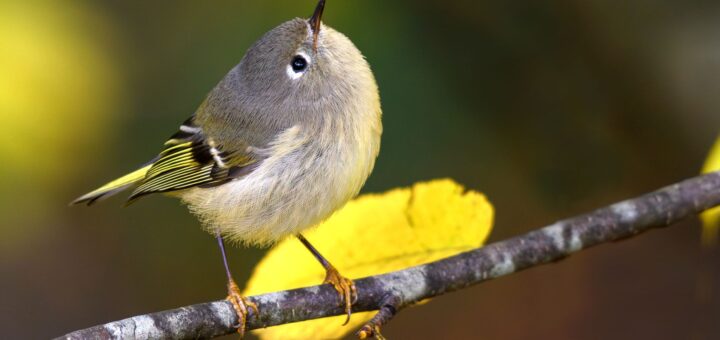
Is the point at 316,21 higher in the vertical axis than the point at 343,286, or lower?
higher

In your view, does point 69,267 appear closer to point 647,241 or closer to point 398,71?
point 398,71

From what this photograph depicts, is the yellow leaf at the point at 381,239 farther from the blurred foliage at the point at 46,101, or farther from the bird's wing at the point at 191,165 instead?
the blurred foliage at the point at 46,101

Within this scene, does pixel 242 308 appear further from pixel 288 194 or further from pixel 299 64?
pixel 299 64

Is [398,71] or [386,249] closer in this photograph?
[386,249]

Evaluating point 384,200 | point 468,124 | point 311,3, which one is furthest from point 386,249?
point 311,3

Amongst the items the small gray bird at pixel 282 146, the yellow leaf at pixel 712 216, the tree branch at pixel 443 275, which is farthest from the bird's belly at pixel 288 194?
the yellow leaf at pixel 712 216

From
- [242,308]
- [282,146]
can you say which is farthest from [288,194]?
[242,308]

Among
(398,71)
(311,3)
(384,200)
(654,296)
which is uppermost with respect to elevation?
(311,3)
